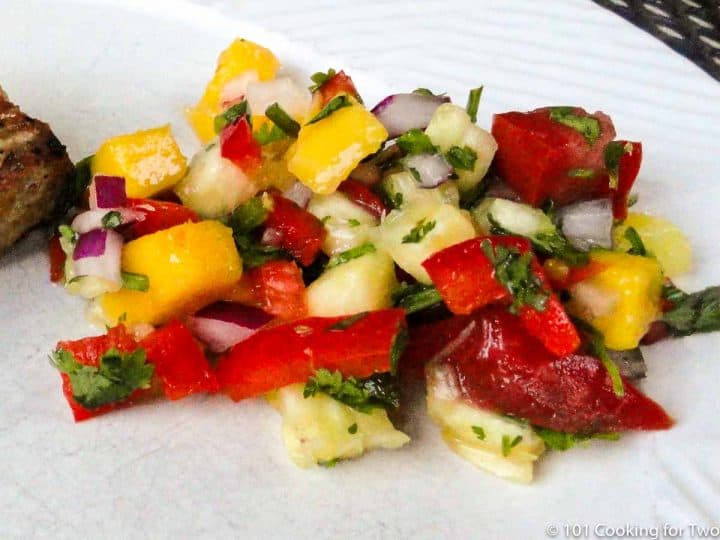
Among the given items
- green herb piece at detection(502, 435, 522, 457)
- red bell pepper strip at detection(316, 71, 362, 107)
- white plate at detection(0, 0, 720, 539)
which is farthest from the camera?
red bell pepper strip at detection(316, 71, 362, 107)

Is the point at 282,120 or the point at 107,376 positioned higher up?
the point at 282,120

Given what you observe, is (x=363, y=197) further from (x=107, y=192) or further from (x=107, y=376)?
(x=107, y=376)

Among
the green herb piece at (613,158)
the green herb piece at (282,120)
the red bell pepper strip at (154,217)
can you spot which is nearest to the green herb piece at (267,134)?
the green herb piece at (282,120)

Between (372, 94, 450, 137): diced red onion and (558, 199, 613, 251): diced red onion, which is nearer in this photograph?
(558, 199, 613, 251): diced red onion

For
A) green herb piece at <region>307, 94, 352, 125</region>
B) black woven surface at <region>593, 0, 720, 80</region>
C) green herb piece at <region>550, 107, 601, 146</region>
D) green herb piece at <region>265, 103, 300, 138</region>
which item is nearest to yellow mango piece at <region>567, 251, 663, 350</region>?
green herb piece at <region>550, 107, 601, 146</region>

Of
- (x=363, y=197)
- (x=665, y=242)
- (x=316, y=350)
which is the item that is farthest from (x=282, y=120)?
(x=665, y=242)

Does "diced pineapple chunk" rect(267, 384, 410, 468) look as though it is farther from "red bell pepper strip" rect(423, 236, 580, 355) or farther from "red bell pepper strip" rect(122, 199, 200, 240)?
"red bell pepper strip" rect(122, 199, 200, 240)
